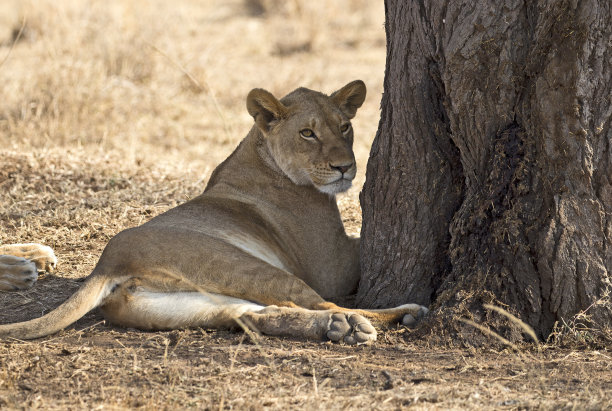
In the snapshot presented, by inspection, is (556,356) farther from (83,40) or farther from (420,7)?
(83,40)

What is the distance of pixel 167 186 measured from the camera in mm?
6383

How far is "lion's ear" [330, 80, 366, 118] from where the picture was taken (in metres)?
4.75

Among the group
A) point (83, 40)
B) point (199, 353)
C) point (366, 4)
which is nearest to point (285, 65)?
point (83, 40)

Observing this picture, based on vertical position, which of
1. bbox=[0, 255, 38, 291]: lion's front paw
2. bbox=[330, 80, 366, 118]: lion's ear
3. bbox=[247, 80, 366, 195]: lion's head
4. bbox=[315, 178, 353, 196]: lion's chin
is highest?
bbox=[330, 80, 366, 118]: lion's ear

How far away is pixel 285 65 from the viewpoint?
1183 cm

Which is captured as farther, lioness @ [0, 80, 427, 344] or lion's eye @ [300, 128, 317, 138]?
lion's eye @ [300, 128, 317, 138]

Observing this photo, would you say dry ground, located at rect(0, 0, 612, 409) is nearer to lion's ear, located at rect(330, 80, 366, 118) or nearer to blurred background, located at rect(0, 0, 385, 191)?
blurred background, located at rect(0, 0, 385, 191)

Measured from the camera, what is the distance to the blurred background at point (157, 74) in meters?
8.05

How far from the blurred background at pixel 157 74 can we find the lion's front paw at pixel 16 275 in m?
1.76

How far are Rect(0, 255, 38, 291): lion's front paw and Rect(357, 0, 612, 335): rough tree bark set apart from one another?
2.14 m

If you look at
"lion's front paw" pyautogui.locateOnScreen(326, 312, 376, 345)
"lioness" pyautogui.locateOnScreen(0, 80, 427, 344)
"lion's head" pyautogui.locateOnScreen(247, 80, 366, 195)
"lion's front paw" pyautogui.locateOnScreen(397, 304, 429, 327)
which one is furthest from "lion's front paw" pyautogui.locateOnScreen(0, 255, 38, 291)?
"lion's front paw" pyautogui.locateOnScreen(397, 304, 429, 327)

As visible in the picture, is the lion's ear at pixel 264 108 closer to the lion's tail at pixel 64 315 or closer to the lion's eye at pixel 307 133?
the lion's eye at pixel 307 133

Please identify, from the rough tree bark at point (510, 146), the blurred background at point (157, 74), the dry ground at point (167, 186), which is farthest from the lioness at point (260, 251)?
the blurred background at point (157, 74)

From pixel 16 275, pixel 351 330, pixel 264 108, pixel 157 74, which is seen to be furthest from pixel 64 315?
pixel 157 74
